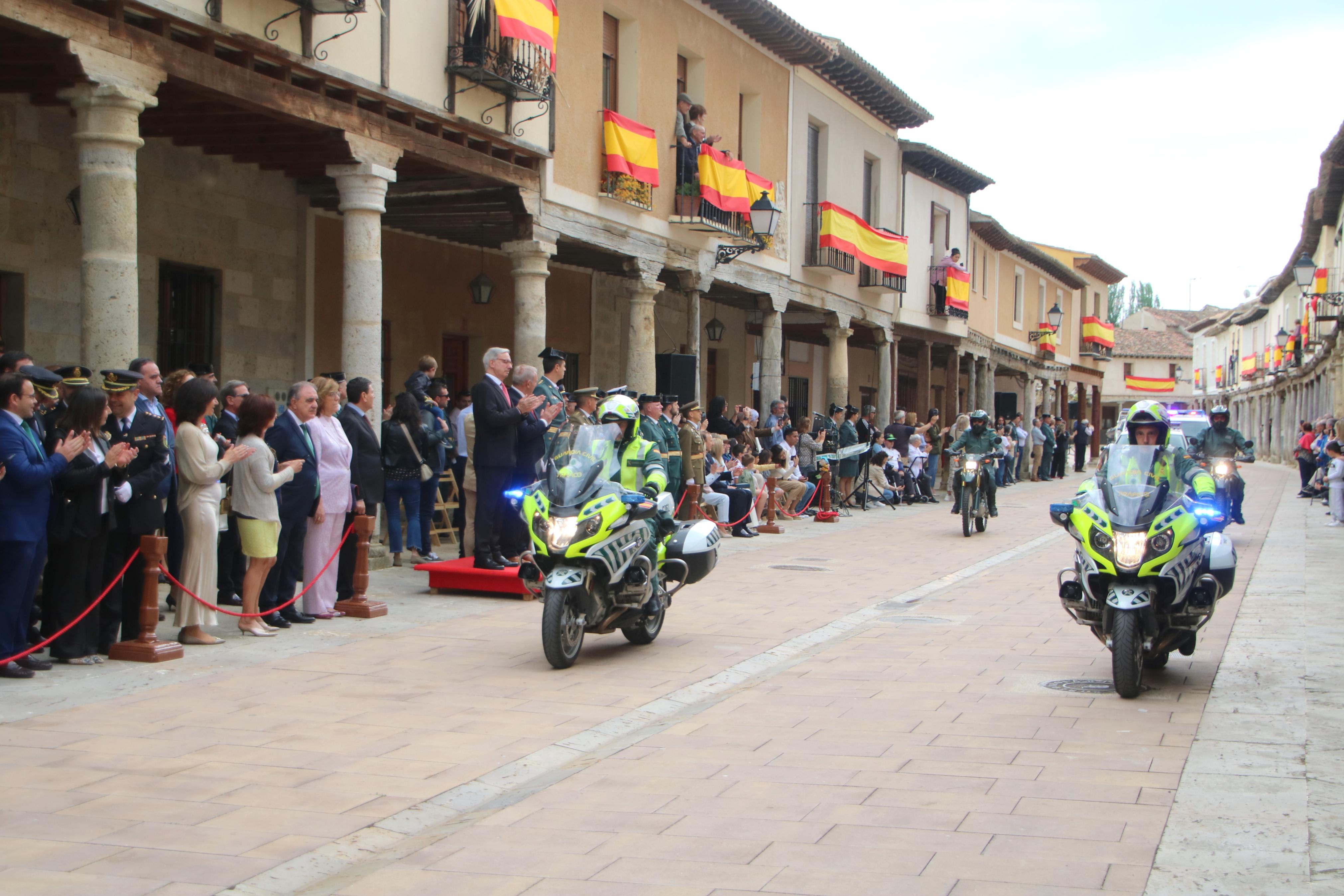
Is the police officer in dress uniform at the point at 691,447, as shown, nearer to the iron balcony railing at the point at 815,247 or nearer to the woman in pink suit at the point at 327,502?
the woman in pink suit at the point at 327,502

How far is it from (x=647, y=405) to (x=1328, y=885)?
812 centimetres

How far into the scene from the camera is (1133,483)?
24.5ft

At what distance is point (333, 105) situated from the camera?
12.2 meters

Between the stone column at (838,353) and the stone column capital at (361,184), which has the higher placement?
the stone column capital at (361,184)

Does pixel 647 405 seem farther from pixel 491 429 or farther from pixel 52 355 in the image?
pixel 52 355

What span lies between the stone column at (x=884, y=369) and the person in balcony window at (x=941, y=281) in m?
3.06

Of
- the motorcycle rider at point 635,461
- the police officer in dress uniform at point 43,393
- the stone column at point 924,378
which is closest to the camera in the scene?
the police officer in dress uniform at point 43,393

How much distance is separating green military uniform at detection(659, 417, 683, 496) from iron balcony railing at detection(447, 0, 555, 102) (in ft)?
13.2

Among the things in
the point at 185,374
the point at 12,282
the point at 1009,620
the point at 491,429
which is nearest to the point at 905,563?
the point at 1009,620

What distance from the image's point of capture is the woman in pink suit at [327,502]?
9.65m

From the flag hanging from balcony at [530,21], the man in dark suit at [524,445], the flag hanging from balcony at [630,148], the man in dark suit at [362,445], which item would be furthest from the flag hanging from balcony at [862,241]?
the man in dark suit at [362,445]

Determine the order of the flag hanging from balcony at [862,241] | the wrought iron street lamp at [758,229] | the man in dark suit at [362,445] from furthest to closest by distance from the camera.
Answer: the flag hanging from balcony at [862,241] → the wrought iron street lamp at [758,229] → the man in dark suit at [362,445]

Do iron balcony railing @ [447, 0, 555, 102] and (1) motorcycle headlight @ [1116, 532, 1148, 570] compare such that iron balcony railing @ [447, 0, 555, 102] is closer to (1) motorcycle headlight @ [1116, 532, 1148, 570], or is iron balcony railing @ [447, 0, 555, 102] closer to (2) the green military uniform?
(2) the green military uniform

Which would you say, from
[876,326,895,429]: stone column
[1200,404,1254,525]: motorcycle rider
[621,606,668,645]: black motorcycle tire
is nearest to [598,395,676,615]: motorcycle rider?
[621,606,668,645]: black motorcycle tire
